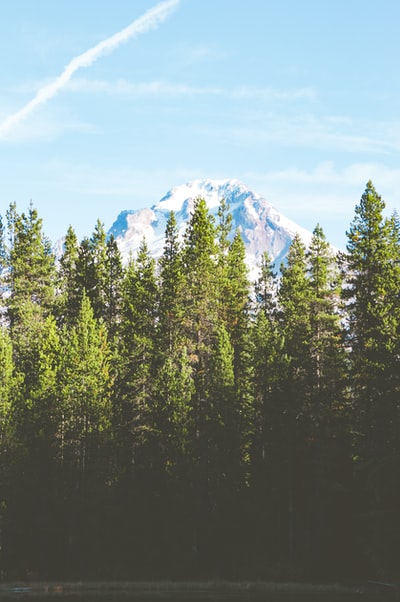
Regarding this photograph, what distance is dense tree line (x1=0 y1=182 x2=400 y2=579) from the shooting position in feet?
162

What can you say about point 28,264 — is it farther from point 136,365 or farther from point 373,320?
point 373,320

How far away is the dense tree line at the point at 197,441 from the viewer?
49.2 meters

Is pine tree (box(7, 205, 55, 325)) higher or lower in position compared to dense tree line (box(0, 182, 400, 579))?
higher

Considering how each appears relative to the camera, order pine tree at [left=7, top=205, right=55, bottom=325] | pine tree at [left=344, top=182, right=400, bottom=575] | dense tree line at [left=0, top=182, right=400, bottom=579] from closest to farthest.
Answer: pine tree at [left=344, top=182, right=400, bottom=575]
dense tree line at [left=0, top=182, right=400, bottom=579]
pine tree at [left=7, top=205, right=55, bottom=325]

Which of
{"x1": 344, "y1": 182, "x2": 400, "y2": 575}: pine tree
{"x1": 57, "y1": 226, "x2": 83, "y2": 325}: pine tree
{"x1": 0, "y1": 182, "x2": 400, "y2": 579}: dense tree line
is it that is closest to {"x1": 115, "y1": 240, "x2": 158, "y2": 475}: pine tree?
{"x1": 0, "y1": 182, "x2": 400, "y2": 579}: dense tree line

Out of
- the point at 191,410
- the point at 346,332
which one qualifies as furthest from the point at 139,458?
the point at 346,332

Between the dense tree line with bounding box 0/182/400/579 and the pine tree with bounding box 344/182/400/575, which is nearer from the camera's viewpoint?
the pine tree with bounding box 344/182/400/575

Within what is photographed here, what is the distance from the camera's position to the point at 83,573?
164ft

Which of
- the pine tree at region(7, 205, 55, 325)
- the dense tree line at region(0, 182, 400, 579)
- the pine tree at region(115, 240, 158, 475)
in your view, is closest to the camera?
the dense tree line at region(0, 182, 400, 579)

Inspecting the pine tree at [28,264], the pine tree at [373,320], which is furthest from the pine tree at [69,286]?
the pine tree at [373,320]

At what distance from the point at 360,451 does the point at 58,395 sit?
68.4 ft

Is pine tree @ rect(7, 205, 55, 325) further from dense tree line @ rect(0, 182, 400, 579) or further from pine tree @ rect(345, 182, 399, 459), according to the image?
pine tree @ rect(345, 182, 399, 459)

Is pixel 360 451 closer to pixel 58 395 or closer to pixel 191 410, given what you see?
pixel 191 410

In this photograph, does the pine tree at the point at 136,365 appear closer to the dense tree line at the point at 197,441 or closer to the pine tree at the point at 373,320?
the dense tree line at the point at 197,441
